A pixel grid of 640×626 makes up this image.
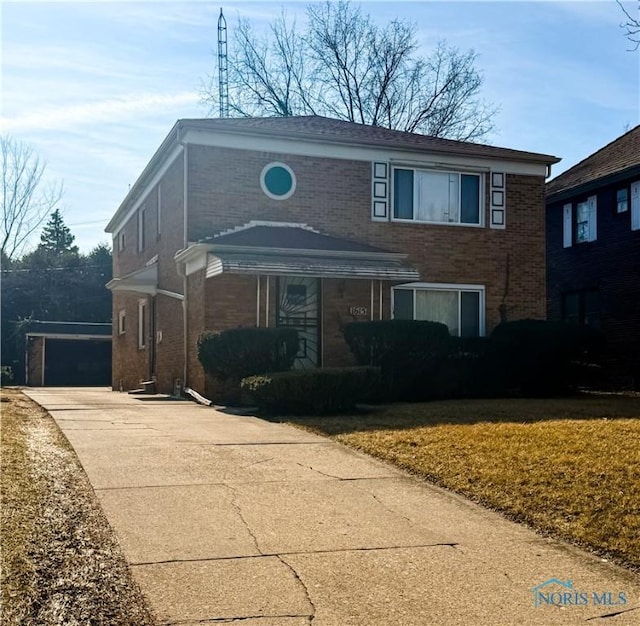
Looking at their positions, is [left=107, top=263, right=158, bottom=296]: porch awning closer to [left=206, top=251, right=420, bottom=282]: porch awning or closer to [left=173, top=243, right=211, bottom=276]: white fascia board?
[left=173, top=243, right=211, bottom=276]: white fascia board

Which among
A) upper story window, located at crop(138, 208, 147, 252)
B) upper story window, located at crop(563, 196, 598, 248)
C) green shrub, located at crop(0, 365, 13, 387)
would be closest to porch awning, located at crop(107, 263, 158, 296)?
upper story window, located at crop(138, 208, 147, 252)

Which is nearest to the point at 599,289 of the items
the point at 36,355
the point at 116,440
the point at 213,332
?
the point at 213,332

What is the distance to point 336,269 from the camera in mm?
15367

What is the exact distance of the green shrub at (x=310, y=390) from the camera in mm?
12484

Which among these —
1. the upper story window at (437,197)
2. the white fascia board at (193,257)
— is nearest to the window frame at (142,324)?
the white fascia board at (193,257)

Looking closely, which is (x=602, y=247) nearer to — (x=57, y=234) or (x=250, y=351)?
(x=250, y=351)

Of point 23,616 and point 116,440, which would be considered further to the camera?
point 116,440

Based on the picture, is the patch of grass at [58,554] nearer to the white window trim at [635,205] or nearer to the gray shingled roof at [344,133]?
the gray shingled roof at [344,133]

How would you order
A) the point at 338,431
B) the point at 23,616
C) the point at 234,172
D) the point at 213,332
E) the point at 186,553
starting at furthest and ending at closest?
the point at 234,172 → the point at 213,332 → the point at 338,431 → the point at 186,553 → the point at 23,616

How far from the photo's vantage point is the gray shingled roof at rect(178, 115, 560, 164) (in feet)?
55.6

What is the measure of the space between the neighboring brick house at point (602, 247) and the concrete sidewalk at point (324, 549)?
50.8 feet

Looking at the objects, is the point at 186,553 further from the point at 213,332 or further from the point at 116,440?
the point at 213,332

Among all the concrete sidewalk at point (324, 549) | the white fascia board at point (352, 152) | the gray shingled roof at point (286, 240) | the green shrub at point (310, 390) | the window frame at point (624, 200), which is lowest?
the concrete sidewalk at point (324, 549)

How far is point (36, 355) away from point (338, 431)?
29843 mm
